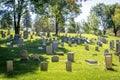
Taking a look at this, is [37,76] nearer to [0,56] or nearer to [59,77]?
[59,77]

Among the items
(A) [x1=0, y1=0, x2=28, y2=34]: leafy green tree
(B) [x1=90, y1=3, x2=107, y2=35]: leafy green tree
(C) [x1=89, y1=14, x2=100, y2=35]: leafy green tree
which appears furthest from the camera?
(B) [x1=90, y1=3, x2=107, y2=35]: leafy green tree

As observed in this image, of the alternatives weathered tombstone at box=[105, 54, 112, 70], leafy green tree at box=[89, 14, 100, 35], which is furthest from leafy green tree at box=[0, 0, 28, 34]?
leafy green tree at box=[89, 14, 100, 35]

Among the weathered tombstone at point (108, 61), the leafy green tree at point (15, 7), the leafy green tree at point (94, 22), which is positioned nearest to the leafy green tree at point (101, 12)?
the leafy green tree at point (94, 22)

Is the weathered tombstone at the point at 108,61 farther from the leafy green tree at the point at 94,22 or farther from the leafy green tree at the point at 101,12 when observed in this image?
the leafy green tree at the point at 101,12

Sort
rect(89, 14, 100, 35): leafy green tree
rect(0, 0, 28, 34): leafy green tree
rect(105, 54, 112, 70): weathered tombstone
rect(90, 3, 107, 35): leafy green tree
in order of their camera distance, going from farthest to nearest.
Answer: rect(90, 3, 107, 35): leafy green tree
rect(89, 14, 100, 35): leafy green tree
rect(0, 0, 28, 34): leafy green tree
rect(105, 54, 112, 70): weathered tombstone

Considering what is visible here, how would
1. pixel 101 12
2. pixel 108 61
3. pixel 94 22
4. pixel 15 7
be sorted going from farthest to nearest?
pixel 101 12, pixel 94 22, pixel 15 7, pixel 108 61

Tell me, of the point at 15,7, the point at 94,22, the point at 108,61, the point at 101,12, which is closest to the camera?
the point at 108,61

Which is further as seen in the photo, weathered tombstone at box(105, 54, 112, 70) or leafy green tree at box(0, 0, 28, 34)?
leafy green tree at box(0, 0, 28, 34)

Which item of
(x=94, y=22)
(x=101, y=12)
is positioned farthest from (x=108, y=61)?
(x=101, y=12)

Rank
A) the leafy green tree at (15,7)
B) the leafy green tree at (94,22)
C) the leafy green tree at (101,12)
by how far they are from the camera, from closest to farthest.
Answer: the leafy green tree at (15,7)
the leafy green tree at (94,22)
the leafy green tree at (101,12)

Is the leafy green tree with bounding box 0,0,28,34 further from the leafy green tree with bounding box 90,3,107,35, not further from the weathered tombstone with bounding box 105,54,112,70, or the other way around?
the leafy green tree with bounding box 90,3,107,35

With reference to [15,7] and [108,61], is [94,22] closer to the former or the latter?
[15,7]

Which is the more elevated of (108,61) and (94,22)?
(94,22)

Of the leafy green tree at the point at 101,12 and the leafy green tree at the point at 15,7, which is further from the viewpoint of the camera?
the leafy green tree at the point at 101,12
